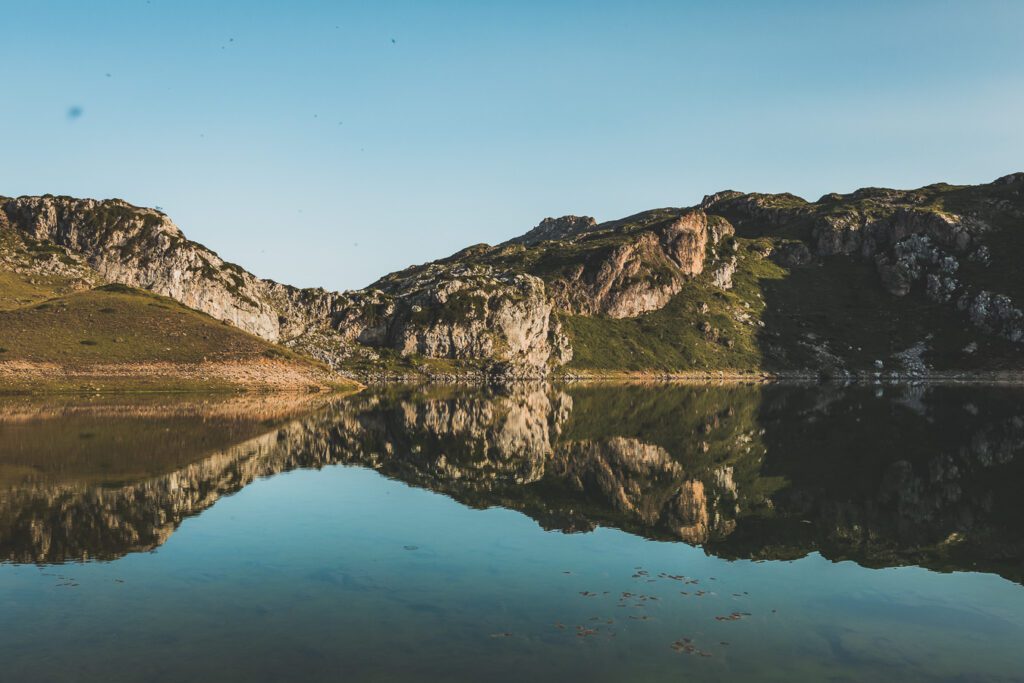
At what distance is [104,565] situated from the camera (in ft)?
84.7

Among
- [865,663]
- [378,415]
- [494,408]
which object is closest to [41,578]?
[865,663]

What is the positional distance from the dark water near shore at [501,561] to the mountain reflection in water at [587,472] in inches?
11.9

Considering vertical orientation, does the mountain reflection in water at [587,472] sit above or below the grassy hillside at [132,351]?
below

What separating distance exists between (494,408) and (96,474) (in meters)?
74.6

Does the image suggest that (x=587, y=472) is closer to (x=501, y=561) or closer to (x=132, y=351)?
(x=501, y=561)

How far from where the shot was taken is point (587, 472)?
50812mm

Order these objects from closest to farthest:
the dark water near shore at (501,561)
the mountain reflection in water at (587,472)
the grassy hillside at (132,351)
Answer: the dark water near shore at (501,561) → the mountain reflection in water at (587,472) → the grassy hillside at (132,351)

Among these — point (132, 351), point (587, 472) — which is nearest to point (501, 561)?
point (587, 472)

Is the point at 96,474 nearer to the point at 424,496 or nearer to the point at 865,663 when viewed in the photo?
the point at 424,496

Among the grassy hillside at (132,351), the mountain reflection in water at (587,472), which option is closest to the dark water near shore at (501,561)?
the mountain reflection in water at (587,472)

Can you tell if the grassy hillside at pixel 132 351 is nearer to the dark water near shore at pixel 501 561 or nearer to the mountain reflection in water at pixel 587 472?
the mountain reflection in water at pixel 587 472

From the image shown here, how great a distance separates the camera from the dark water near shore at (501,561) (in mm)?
18328

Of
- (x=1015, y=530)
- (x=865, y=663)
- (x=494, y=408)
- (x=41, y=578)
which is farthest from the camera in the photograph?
(x=494, y=408)

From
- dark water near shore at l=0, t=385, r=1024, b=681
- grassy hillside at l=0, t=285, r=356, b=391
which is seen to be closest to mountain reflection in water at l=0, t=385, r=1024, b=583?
dark water near shore at l=0, t=385, r=1024, b=681
